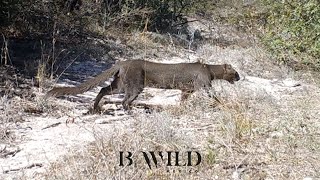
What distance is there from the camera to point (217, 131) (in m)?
5.79

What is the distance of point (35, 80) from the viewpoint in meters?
8.95

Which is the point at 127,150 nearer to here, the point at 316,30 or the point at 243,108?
the point at 243,108

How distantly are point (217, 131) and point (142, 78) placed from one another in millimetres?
2184

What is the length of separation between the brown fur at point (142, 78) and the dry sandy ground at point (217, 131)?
296mm

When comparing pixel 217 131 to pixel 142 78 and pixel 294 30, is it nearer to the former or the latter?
pixel 142 78

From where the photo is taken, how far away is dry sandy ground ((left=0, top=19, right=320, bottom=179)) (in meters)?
4.88

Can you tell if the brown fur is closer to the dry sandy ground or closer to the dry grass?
the dry sandy ground

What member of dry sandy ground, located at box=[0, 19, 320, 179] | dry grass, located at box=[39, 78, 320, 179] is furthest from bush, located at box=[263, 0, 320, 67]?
dry grass, located at box=[39, 78, 320, 179]

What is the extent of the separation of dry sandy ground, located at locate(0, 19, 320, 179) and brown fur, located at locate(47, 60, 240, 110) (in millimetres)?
296

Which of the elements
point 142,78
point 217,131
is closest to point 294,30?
point 142,78

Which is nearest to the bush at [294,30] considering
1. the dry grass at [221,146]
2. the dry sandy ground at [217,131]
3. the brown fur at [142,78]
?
the dry sandy ground at [217,131]

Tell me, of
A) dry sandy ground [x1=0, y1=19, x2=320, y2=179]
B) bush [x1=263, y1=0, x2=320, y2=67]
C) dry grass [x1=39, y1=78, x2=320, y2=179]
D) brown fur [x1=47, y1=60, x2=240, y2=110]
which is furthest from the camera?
bush [x1=263, y1=0, x2=320, y2=67]

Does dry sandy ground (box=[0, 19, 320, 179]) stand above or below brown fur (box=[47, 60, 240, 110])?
below

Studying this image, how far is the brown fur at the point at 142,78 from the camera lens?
7.45 metres
